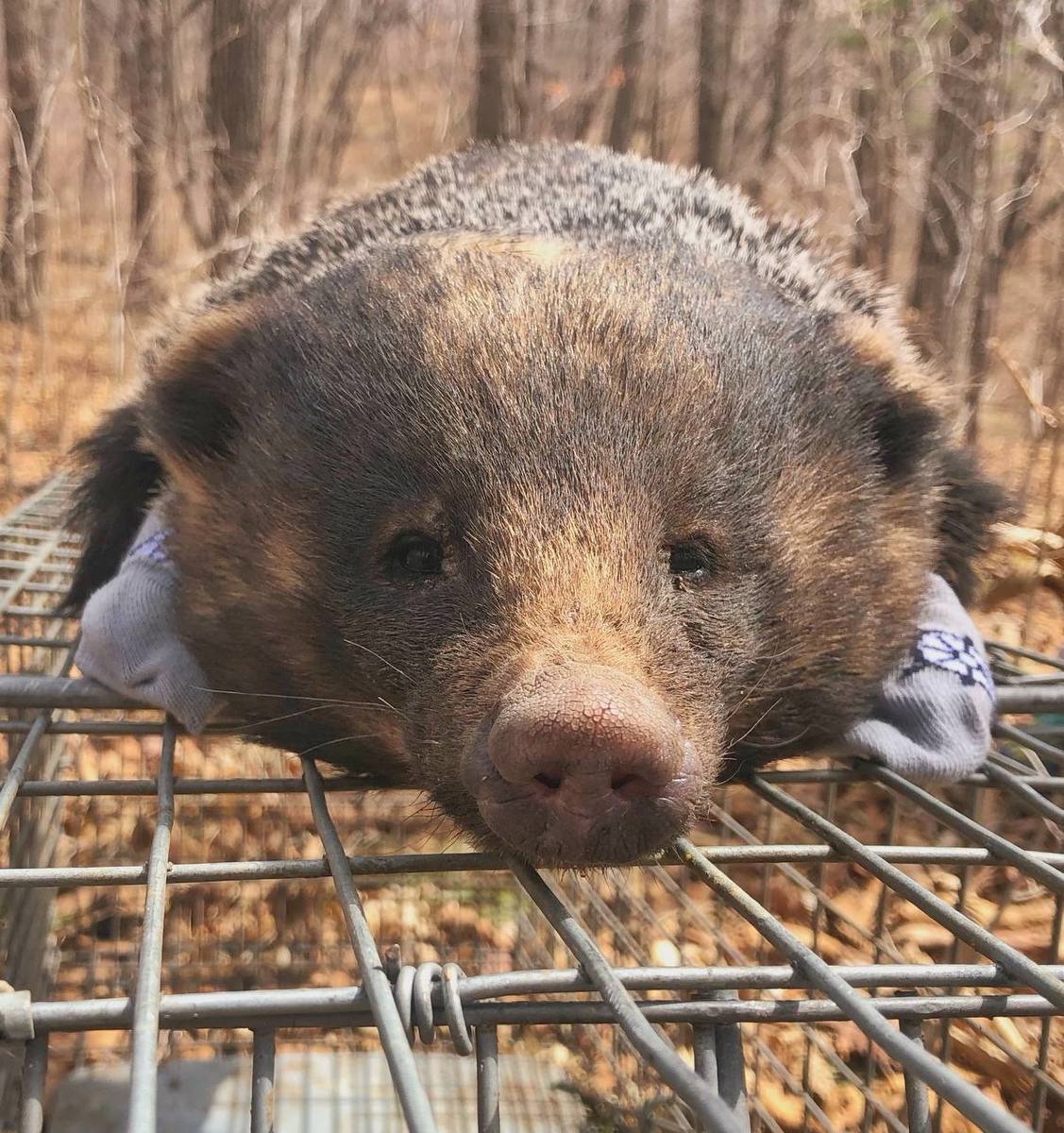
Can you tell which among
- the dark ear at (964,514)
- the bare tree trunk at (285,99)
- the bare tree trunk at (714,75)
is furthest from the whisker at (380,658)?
the bare tree trunk at (714,75)

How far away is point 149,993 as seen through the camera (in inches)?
48.6

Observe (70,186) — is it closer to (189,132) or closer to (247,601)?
(189,132)

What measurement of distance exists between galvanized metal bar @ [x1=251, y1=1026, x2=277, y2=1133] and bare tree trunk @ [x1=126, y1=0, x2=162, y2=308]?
918 cm

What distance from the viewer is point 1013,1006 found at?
138 cm

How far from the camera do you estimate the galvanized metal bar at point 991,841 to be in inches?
65.0

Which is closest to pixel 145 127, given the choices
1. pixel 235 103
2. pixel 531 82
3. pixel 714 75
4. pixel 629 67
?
pixel 235 103

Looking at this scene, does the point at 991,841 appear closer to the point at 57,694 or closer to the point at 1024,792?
the point at 1024,792

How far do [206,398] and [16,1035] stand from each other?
162 centimetres

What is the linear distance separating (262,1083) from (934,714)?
159 centimetres

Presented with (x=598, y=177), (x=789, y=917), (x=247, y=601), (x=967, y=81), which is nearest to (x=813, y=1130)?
(x=789, y=917)

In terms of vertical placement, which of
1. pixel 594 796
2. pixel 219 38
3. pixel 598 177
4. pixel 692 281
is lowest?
pixel 594 796

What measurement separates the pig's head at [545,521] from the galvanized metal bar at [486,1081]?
0.36 m

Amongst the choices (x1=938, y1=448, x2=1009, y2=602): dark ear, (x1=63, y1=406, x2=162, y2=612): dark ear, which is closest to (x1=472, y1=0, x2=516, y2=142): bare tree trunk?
(x1=63, y1=406, x2=162, y2=612): dark ear

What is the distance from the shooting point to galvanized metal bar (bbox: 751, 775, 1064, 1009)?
1.35m
